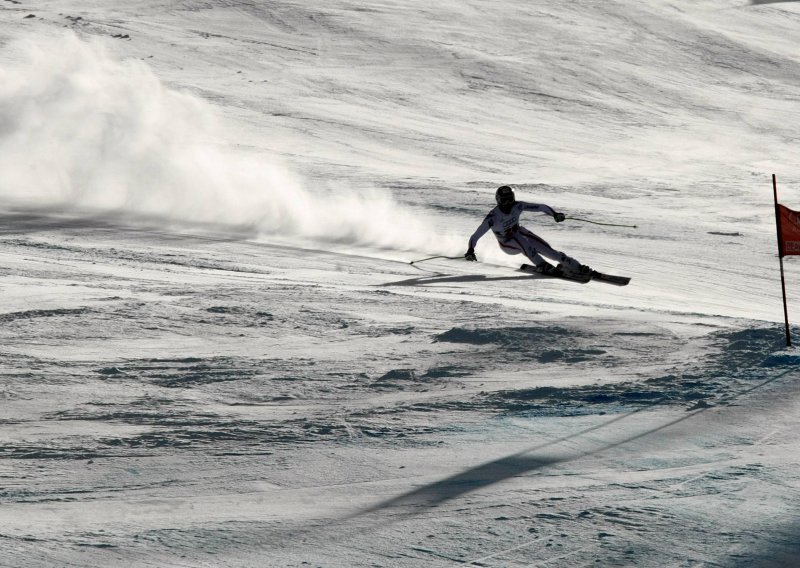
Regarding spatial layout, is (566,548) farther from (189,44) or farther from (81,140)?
(189,44)

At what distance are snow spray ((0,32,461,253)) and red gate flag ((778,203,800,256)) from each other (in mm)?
5746

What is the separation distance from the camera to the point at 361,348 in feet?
25.0

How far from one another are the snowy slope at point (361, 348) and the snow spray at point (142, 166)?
64 mm

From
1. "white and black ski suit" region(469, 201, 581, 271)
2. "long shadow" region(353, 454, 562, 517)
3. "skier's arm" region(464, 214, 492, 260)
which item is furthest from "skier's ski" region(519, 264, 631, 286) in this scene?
"long shadow" region(353, 454, 562, 517)

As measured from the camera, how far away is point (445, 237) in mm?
14273

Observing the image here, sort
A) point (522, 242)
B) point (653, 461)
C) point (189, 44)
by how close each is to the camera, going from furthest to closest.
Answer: point (189, 44)
point (522, 242)
point (653, 461)

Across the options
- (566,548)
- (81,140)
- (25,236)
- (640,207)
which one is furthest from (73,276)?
(640,207)

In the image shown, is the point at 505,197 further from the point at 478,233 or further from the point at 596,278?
the point at 596,278

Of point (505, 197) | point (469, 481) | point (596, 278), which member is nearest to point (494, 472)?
point (469, 481)

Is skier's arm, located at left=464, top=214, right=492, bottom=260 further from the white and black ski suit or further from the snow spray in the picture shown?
the snow spray

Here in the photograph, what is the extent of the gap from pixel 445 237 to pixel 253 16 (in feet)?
66.1

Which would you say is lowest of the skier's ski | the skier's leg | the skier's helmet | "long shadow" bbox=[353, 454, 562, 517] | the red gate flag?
"long shadow" bbox=[353, 454, 562, 517]

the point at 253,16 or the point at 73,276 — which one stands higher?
the point at 253,16

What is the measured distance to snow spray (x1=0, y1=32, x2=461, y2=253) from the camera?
14516 millimetres
